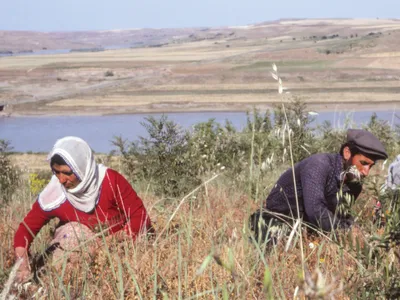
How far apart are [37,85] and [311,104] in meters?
20.1

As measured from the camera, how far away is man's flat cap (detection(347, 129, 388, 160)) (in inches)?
142

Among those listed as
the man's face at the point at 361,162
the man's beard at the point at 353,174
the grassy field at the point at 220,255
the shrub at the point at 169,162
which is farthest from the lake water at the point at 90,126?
the man's beard at the point at 353,174

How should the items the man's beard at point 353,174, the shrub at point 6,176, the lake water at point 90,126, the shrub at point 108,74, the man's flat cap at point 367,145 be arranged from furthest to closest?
the shrub at point 108,74, the lake water at point 90,126, the shrub at point 6,176, the man's flat cap at point 367,145, the man's beard at point 353,174

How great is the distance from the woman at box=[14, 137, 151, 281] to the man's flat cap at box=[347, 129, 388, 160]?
1.10 m

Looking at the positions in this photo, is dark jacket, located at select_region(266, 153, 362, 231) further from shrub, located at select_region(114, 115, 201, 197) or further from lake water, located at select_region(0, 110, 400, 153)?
lake water, located at select_region(0, 110, 400, 153)

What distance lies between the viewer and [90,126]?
2969 cm

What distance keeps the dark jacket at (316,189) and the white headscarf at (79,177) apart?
94 cm

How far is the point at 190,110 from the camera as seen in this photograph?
3325cm

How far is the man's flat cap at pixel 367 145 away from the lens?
361cm

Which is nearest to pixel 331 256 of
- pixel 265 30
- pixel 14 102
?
pixel 14 102

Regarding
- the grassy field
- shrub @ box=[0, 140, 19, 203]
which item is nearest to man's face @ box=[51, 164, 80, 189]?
the grassy field

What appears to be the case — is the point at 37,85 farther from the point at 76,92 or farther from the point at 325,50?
the point at 325,50

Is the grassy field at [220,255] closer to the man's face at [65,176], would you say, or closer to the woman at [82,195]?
the woman at [82,195]

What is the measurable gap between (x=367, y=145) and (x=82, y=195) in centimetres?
141
